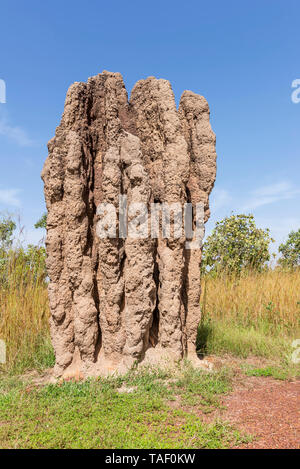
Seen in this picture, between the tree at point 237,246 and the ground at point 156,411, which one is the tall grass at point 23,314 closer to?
the ground at point 156,411

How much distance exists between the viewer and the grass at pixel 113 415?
331cm

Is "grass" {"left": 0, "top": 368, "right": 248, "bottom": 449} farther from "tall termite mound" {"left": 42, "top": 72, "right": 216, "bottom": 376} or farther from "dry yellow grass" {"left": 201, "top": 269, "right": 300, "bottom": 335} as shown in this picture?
"dry yellow grass" {"left": 201, "top": 269, "right": 300, "bottom": 335}

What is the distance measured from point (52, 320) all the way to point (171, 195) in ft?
7.49

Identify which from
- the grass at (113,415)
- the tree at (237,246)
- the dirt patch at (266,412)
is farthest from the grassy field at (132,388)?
the tree at (237,246)

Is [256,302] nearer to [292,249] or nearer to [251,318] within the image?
[251,318]

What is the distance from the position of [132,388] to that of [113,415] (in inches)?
27.2

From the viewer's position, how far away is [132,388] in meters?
4.42

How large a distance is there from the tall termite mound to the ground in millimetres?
416

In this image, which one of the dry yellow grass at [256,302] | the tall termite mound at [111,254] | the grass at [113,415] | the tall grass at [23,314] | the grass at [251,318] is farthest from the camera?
the dry yellow grass at [256,302]

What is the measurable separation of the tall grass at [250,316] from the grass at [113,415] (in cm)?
161

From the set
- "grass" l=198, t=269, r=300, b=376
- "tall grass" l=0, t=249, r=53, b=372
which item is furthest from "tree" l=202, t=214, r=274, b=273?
"tall grass" l=0, t=249, r=53, b=372

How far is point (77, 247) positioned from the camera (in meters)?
4.89

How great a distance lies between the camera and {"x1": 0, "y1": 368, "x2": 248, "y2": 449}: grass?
10.9 ft
